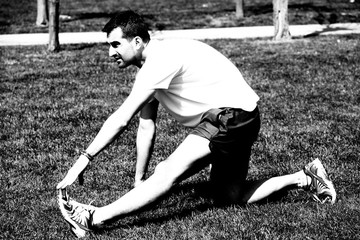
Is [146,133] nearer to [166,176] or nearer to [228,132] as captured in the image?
[166,176]

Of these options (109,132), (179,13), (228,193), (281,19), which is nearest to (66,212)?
(109,132)

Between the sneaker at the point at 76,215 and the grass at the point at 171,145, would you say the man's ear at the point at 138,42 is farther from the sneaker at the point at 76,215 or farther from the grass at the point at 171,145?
the grass at the point at 171,145

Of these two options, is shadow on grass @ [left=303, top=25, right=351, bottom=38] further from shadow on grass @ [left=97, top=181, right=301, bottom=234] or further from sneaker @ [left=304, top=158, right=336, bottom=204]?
sneaker @ [left=304, top=158, right=336, bottom=204]

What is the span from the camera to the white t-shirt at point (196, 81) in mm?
3717

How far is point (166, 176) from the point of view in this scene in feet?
12.2

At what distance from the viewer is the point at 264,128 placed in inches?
267

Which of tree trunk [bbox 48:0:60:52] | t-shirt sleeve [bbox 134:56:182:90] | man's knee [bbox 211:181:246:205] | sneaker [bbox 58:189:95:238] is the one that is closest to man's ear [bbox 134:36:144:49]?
t-shirt sleeve [bbox 134:56:182:90]

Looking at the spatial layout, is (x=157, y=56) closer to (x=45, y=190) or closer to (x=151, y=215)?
(x=151, y=215)

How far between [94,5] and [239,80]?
22.0 metres

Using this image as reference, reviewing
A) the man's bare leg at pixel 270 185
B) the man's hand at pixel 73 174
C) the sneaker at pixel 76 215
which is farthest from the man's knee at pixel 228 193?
the man's hand at pixel 73 174

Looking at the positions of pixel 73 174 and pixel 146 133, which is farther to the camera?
pixel 146 133

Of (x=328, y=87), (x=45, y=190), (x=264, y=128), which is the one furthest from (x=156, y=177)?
(x=328, y=87)

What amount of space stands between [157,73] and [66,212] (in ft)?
3.46

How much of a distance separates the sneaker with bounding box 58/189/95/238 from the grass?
0.11 metres
